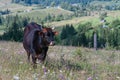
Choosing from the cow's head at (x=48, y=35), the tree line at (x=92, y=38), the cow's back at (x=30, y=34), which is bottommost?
the tree line at (x=92, y=38)

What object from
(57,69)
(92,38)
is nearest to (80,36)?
(92,38)

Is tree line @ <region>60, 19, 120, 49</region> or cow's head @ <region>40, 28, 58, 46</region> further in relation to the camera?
tree line @ <region>60, 19, 120, 49</region>

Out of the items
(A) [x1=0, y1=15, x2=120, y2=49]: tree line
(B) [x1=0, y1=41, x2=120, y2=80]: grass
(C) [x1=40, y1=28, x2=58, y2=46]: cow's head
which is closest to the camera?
(B) [x1=0, y1=41, x2=120, y2=80]: grass

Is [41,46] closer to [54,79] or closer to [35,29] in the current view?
[35,29]

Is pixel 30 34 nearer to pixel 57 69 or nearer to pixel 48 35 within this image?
pixel 48 35

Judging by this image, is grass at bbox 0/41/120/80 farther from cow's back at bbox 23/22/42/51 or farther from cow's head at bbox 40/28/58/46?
cow's head at bbox 40/28/58/46

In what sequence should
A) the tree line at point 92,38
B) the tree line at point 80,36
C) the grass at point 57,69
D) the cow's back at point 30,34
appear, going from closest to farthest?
the grass at point 57,69 → the cow's back at point 30,34 → the tree line at point 80,36 → the tree line at point 92,38

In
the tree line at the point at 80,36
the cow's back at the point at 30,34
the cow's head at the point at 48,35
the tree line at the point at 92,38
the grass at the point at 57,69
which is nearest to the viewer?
the grass at the point at 57,69

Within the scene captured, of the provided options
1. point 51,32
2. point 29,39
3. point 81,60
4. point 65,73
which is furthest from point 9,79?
point 81,60

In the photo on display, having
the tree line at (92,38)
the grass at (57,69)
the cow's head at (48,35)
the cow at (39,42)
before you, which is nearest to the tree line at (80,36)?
the tree line at (92,38)

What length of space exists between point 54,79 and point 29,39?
175 inches

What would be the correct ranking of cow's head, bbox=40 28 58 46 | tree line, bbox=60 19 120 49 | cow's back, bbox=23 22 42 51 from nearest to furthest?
cow's head, bbox=40 28 58 46
cow's back, bbox=23 22 42 51
tree line, bbox=60 19 120 49

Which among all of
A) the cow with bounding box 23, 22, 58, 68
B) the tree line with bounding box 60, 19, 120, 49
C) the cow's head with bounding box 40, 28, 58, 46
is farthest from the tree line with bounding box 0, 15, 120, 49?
the cow's head with bounding box 40, 28, 58, 46

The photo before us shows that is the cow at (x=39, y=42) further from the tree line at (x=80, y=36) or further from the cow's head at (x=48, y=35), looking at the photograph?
the tree line at (x=80, y=36)
